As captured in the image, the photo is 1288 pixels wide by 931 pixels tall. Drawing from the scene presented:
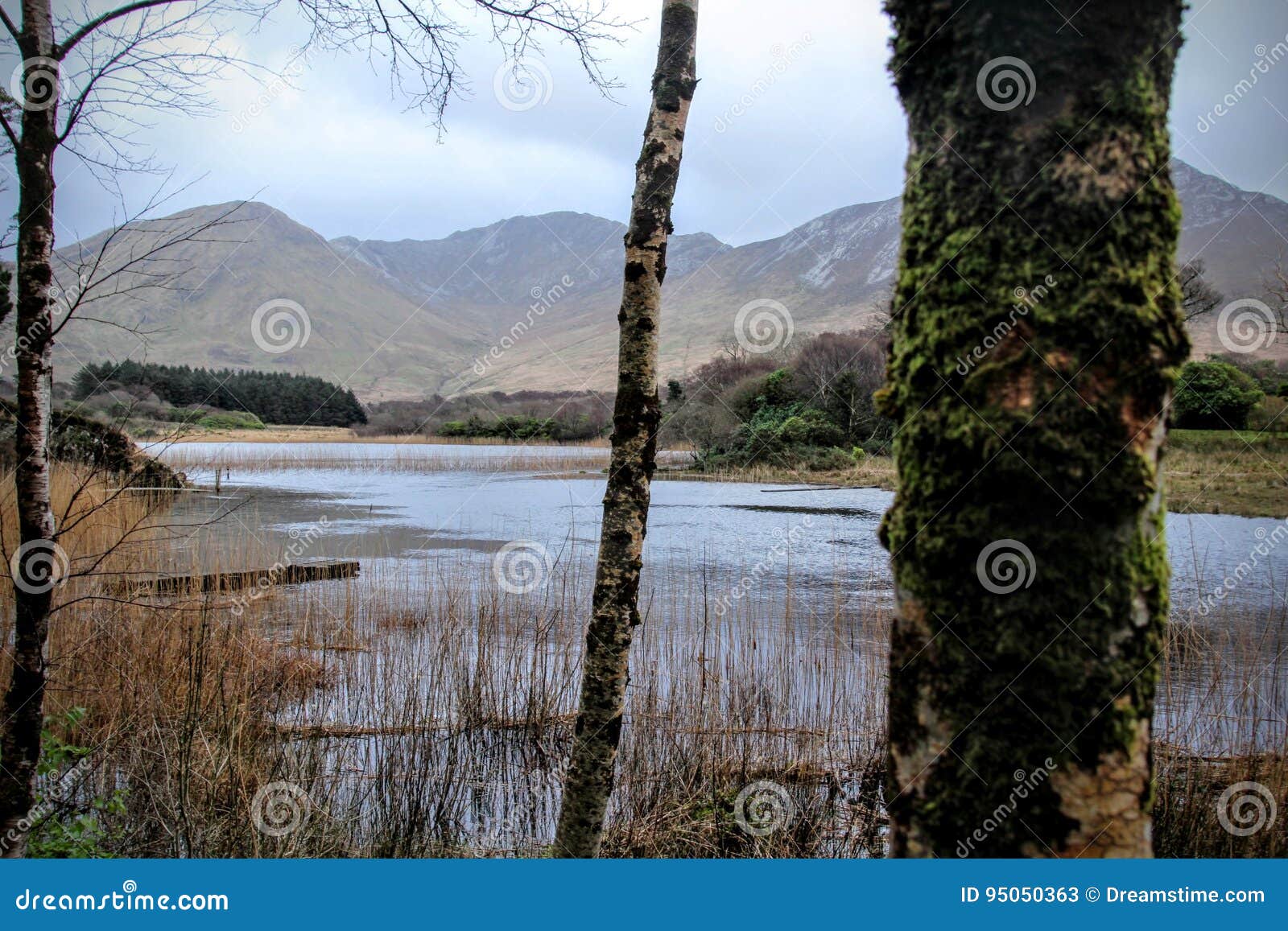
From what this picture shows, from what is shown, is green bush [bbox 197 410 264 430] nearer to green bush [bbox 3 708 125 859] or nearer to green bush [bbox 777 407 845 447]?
green bush [bbox 777 407 845 447]

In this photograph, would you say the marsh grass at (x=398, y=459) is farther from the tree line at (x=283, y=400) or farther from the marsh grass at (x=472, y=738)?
the tree line at (x=283, y=400)

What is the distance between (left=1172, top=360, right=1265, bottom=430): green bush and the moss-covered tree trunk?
2400cm

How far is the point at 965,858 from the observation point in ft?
4.10

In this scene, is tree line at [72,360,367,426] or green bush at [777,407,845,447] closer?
green bush at [777,407,845,447]

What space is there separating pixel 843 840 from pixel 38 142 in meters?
4.47

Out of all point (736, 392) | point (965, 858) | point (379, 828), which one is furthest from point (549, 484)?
point (965, 858)

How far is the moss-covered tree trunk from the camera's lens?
3.69ft

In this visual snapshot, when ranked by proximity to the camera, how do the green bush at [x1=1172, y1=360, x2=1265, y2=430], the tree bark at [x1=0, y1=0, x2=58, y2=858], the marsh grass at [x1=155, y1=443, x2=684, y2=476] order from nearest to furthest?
the tree bark at [x1=0, y1=0, x2=58, y2=858], the green bush at [x1=1172, y1=360, x2=1265, y2=430], the marsh grass at [x1=155, y1=443, x2=684, y2=476]

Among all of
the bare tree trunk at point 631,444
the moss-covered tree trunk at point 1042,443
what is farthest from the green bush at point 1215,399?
the moss-covered tree trunk at point 1042,443

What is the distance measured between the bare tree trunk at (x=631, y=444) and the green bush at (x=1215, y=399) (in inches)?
900

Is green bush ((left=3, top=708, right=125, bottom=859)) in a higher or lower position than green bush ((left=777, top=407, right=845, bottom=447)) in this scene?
lower

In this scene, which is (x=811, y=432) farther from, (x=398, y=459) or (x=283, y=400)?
(x=283, y=400)

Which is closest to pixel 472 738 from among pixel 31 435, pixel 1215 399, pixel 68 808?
pixel 68 808

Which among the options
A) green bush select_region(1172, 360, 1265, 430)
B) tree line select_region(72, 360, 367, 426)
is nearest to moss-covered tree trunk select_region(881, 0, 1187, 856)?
green bush select_region(1172, 360, 1265, 430)
